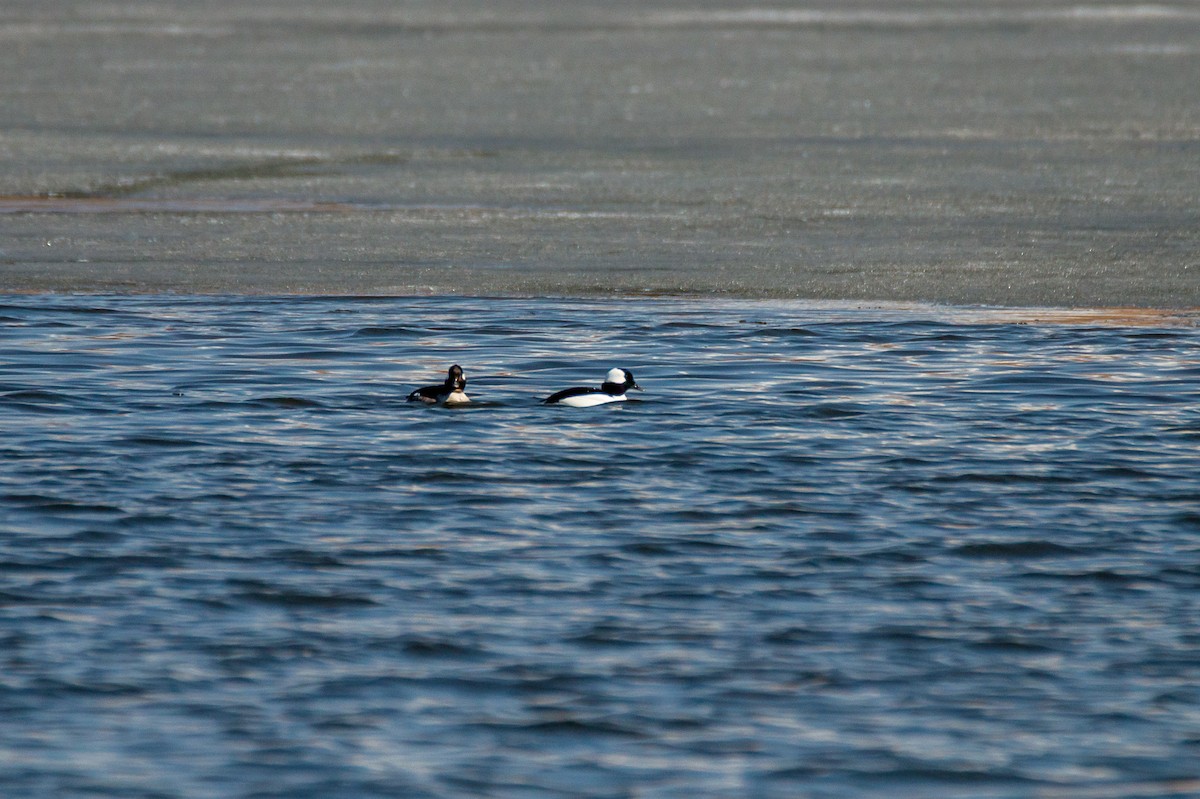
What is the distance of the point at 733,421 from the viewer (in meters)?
11.0

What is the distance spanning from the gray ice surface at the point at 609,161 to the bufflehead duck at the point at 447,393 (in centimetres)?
375

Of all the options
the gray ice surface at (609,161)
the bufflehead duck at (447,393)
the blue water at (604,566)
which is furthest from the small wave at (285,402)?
the gray ice surface at (609,161)

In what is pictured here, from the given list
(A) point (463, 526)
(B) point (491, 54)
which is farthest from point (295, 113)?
(A) point (463, 526)

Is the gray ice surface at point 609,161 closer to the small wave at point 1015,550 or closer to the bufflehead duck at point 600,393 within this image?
the bufflehead duck at point 600,393

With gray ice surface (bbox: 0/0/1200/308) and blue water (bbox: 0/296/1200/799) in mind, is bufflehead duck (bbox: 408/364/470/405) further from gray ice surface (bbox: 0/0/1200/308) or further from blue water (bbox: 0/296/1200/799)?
gray ice surface (bbox: 0/0/1200/308)

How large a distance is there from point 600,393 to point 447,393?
0.87 meters

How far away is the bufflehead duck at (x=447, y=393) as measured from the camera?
11.1m

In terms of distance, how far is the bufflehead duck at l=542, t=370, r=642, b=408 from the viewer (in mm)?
11094

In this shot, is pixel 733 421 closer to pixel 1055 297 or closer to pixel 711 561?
pixel 711 561

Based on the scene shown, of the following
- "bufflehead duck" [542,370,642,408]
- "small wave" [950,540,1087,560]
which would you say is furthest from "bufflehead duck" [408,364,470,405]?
"small wave" [950,540,1087,560]

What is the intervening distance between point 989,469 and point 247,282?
7203 millimetres

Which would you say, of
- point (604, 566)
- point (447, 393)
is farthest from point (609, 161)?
point (604, 566)

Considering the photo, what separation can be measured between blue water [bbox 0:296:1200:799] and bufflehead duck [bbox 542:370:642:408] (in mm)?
133

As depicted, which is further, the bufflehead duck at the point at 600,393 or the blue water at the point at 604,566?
the bufflehead duck at the point at 600,393
